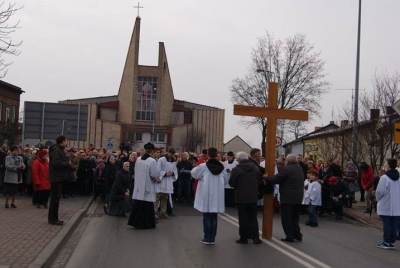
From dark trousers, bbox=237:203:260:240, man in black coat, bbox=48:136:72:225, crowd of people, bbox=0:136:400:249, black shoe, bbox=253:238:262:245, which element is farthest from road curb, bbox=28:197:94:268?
black shoe, bbox=253:238:262:245

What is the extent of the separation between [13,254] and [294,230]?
6115 mm

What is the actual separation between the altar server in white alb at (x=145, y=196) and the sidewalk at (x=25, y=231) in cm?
172

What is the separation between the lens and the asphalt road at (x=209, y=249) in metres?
10.6

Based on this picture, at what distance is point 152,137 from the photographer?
88250 millimetres

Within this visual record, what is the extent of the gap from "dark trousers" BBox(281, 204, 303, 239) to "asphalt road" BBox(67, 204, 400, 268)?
33 cm

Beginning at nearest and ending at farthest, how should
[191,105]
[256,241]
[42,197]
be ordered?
[256,241] → [42,197] → [191,105]

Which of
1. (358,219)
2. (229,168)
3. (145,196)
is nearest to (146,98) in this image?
(229,168)

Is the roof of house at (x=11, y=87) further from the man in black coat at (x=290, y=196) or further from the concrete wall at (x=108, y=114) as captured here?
the man in black coat at (x=290, y=196)

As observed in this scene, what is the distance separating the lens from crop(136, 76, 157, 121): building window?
292 ft

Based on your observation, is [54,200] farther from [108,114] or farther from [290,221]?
[108,114]

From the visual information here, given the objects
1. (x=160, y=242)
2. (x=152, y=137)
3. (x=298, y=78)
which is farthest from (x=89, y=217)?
(x=152, y=137)

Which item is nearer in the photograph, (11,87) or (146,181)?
(146,181)

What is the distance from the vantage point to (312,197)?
17.6m

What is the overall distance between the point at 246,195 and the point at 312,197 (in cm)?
506
